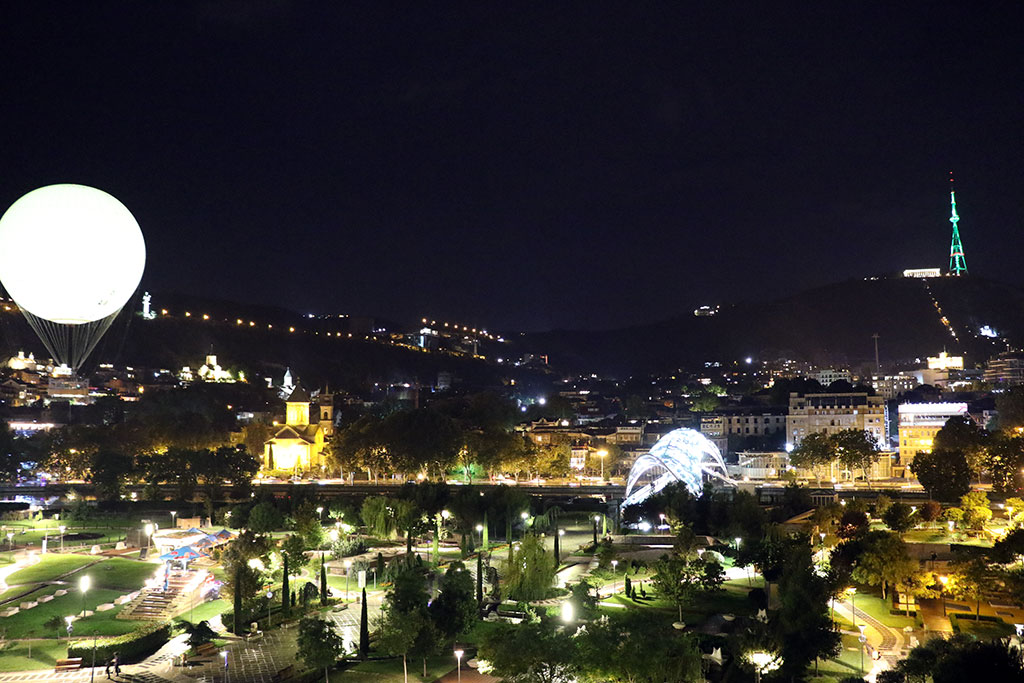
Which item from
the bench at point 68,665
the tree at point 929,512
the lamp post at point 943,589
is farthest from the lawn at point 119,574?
the tree at point 929,512

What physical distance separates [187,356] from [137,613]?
9360cm

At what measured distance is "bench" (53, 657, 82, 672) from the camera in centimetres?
1854

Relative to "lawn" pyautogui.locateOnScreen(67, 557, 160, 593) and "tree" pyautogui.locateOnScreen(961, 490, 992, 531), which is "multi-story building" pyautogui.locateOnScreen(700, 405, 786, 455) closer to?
"tree" pyautogui.locateOnScreen(961, 490, 992, 531)

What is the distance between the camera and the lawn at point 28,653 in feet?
61.8

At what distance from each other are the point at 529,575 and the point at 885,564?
30.5 ft

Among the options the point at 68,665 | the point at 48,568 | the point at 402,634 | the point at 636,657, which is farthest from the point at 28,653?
the point at 636,657

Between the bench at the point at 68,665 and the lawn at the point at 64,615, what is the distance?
7.06 ft

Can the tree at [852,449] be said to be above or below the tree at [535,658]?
above

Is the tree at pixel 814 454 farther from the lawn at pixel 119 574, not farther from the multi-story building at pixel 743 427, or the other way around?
the lawn at pixel 119 574

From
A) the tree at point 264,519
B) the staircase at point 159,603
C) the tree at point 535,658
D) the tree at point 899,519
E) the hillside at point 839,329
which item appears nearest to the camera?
the tree at point 535,658

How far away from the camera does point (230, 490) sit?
151 ft

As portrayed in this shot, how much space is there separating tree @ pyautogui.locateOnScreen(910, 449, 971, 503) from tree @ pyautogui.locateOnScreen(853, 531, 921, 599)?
1614cm

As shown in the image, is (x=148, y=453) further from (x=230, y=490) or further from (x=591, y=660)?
(x=591, y=660)

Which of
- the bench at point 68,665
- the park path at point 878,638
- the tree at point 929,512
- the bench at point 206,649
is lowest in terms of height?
the park path at point 878,638
